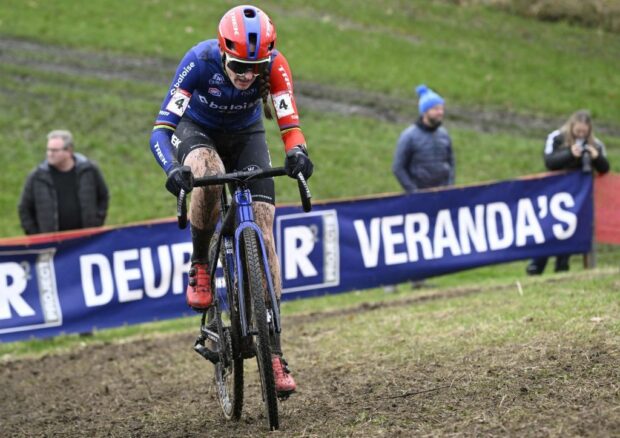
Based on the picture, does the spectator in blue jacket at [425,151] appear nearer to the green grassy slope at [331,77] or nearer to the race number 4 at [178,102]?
the green grassy slope at [331,77]

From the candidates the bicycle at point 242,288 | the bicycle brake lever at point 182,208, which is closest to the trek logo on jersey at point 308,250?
the bicycle at point 242,288

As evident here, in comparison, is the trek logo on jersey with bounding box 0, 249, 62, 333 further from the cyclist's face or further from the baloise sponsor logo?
the cyclist's face

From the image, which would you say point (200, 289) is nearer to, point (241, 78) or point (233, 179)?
point (233, 179)

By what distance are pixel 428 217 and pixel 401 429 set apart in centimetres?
745

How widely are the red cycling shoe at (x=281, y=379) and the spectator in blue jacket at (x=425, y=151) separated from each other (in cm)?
765

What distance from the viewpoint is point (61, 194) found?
40.9ft

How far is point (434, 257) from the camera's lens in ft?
43.8

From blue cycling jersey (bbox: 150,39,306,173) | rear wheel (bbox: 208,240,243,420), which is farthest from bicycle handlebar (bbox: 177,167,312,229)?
rear wheel (bbox: 208,240,243,420)

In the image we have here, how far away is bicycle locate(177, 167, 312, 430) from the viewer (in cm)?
617

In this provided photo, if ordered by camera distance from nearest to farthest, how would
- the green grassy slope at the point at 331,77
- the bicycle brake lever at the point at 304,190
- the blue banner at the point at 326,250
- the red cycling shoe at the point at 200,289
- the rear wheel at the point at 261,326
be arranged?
1. the rear wheel at the point at 261,326
2. the bicycle brake lever at the point at 304,190
3. the red cycling shoe at the point at 200,289
4. the blue banner at the point at 326,250
5. the green grassy slope at the point at 331,77

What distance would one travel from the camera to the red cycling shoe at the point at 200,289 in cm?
722

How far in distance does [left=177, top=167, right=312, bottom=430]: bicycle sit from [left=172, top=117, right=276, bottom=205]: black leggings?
0.27 m

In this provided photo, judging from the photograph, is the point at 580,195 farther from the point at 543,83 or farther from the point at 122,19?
the point at 122,19

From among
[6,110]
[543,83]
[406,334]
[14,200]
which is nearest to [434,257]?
[406,334]
